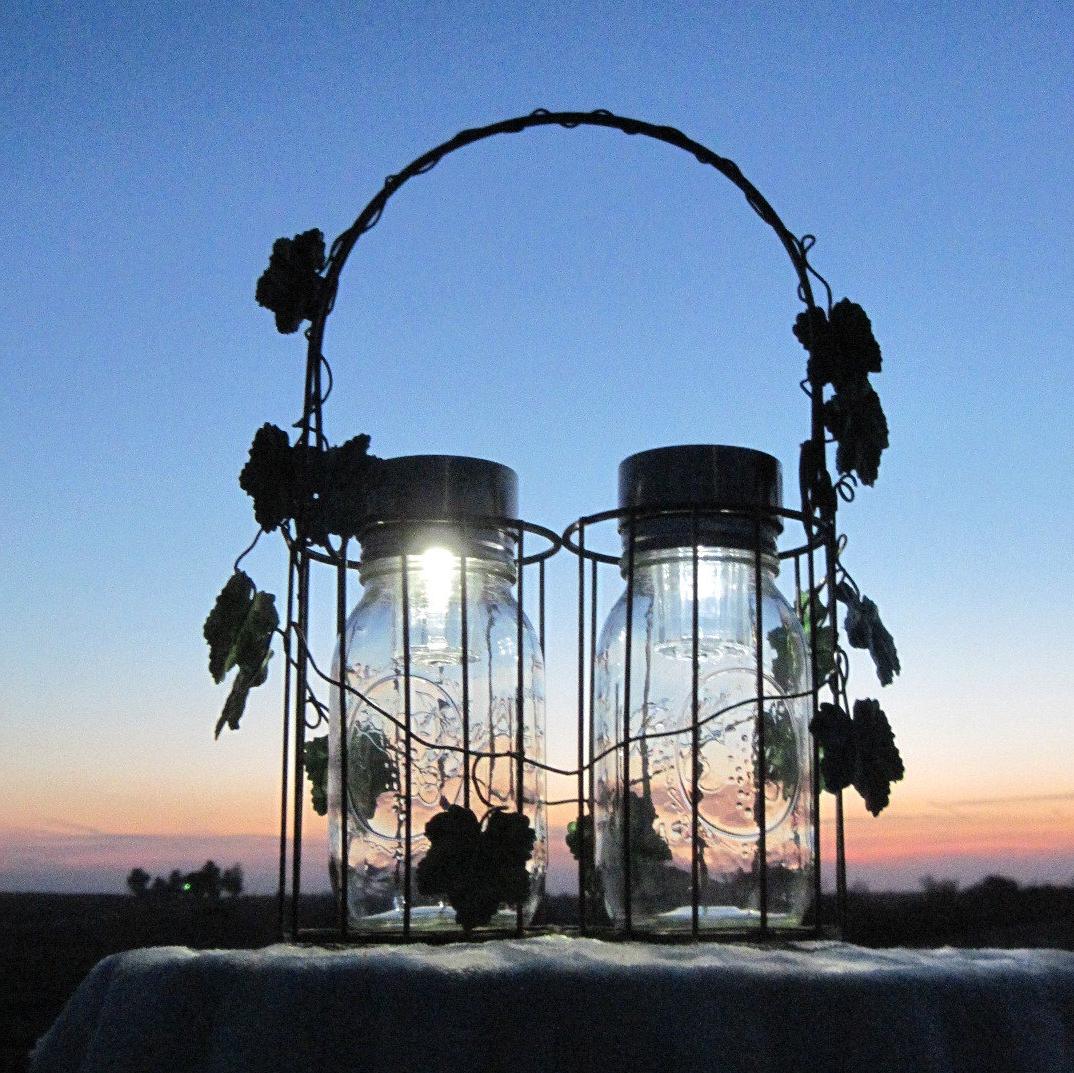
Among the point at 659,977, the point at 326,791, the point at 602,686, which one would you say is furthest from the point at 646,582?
the point at 659,977

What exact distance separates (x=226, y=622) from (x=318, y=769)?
208mm

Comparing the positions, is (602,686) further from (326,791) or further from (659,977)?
(659,977)

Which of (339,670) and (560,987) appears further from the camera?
(339,670)

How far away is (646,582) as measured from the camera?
3.37ft

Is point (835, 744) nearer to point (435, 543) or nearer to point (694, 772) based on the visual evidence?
point (694, 772)

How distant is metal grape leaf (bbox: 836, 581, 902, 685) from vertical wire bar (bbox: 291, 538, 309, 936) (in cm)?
38

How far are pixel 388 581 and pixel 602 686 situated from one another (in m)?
0.19

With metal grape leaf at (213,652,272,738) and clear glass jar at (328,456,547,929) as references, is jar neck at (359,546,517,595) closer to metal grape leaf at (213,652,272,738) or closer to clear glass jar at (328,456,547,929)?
clear glass jar at (328,456,547,929)

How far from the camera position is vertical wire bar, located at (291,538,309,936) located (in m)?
0.90

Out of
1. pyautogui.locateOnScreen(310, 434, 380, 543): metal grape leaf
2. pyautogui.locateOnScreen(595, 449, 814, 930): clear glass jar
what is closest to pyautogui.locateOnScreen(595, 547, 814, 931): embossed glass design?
pyautogui.locateOnScreen(595, 449, 814, 930): clear glass jar

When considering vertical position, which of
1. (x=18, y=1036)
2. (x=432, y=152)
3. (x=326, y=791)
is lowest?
(x=18, y=1036)

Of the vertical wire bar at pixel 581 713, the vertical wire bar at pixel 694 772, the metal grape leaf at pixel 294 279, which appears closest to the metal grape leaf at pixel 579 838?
the vertical wire bar at pixel 581 713

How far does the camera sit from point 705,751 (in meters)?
0.97

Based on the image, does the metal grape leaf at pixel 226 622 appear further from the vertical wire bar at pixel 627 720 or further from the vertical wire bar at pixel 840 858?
the vertical wire bar at pixel 840 858
